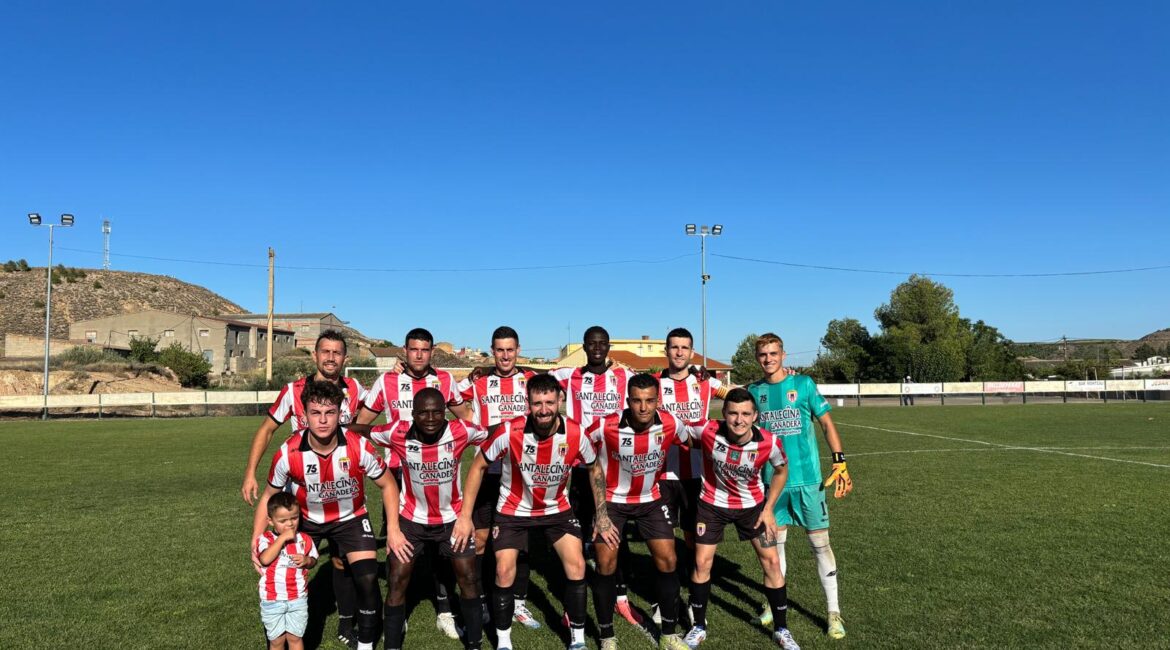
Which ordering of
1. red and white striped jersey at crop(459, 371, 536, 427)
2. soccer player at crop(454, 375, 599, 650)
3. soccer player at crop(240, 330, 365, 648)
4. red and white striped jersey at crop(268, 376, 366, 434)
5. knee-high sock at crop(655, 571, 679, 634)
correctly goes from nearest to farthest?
soccer player at crop(454, 375, 599, 650) < knee-high sock at crop(655, 571, 679, 634) < soccer player at crop(240, 330, 365, 648) < red and white striped jersey at crop(268, 376, 366, 434) < red and white striped jersey at crop(459, 371, 536, 427)

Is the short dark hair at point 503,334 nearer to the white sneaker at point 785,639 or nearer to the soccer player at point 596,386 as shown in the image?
the soccer player at point 596,386

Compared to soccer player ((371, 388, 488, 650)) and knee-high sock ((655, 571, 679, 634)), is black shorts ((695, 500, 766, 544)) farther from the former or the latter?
soccer player ((371, 388, 488, 650))

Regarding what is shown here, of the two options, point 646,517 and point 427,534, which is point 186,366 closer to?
point 427,534

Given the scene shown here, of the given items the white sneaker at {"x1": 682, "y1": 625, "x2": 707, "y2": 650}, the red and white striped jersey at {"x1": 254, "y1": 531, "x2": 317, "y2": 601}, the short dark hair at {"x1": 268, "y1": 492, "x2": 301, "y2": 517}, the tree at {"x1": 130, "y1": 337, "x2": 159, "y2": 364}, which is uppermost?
the tree at {"x1": 130, "y1": 337, "x2": 159, "y2": 364}

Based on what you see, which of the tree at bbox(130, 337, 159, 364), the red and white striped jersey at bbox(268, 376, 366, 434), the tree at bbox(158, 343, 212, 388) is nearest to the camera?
the red and white striped jersey at bbox(268, 376, 366, 434)

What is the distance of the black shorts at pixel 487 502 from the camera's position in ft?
17.0

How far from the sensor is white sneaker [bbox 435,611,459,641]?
4.98m

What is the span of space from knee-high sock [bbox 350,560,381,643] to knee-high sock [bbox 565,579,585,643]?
4.07 ft

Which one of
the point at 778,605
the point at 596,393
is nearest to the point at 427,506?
the point at 596,393

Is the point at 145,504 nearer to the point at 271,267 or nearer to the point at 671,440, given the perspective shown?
the point at 671,440

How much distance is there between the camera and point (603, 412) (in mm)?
5902

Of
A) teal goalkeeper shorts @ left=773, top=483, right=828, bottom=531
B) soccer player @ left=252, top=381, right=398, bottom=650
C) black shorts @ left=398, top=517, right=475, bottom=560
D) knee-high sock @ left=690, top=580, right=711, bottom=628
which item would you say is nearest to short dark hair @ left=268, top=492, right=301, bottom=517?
soccer player @ left=252, top=381, right=398, bottom=650

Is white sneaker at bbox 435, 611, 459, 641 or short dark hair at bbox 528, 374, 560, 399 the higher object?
short dark hair at bbox 528, 374, 560, 399

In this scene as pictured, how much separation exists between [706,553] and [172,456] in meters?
15.3
